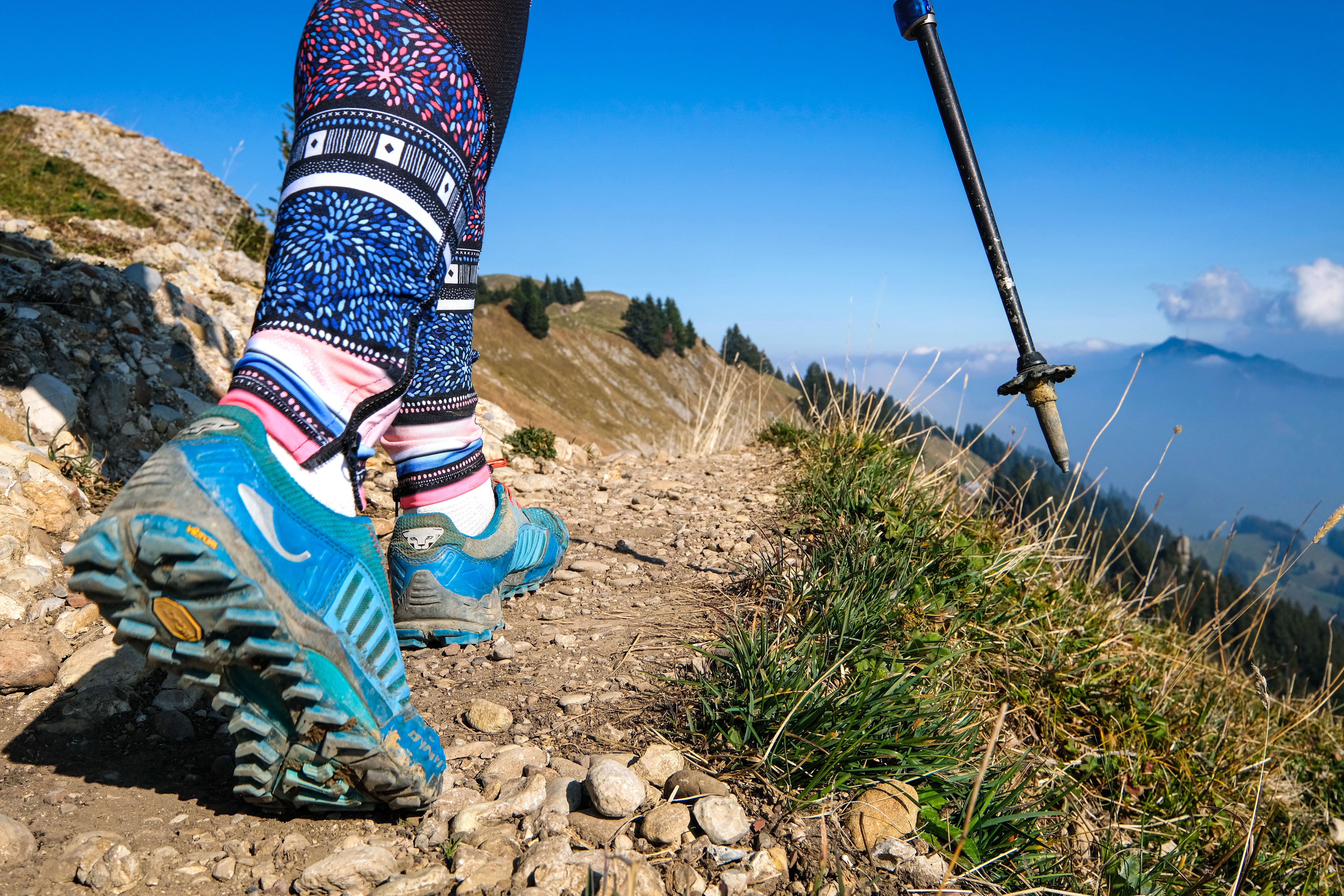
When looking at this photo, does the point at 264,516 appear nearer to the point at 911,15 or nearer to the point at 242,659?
the point at 242,659

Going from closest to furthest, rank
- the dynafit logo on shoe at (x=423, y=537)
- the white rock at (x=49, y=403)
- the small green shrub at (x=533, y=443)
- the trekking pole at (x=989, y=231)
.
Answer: the trekking pole at (x=989, y=231) < the dynafit logo on shoe at (x=423, y=537) < the white rock at (x=49, y=403) < the small green shrub at (x=533, y=443)

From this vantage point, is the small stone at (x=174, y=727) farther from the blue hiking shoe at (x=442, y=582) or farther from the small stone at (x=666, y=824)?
the small stone at (x=666, y=824)

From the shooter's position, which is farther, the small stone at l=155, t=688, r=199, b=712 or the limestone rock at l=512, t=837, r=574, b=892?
the small stone at l=155, t=688, r=199, b=712

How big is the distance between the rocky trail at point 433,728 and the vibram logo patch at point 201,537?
20 cm

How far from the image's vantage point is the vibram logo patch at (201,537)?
103cm

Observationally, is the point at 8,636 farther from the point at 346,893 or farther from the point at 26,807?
the point at 346,893

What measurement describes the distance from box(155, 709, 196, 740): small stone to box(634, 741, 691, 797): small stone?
1.05 m

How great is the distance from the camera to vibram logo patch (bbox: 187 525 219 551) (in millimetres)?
1026

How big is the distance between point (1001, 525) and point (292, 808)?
3.46 metres

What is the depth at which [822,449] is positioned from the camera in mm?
4383

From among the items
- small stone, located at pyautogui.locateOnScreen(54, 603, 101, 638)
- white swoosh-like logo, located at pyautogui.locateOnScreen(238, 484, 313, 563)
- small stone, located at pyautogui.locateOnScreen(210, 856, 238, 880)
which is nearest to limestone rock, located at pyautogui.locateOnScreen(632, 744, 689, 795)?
small stone, located at pyautogui.locateOnScreen(210, 856, 238, 880)

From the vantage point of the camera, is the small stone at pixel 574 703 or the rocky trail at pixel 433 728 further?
the small stone at pixel 574 703

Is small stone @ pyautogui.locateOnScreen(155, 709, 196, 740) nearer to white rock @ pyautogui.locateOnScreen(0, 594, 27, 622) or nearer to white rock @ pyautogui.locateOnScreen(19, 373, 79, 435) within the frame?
white rock @ pyautogui.locateOnScreen(0, 594, 27, 622)

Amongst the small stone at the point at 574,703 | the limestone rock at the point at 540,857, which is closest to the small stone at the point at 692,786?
the limestone rock at the point at 540,857
